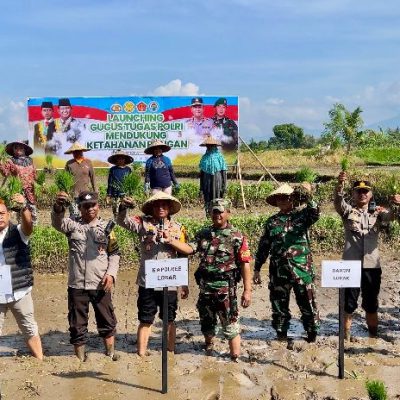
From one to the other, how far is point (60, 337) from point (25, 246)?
4.82 feet

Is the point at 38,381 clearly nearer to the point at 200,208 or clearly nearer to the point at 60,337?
the point at 60,337

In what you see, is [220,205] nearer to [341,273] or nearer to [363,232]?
[341,273]

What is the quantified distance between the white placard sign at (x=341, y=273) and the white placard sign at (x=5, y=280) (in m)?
2.43

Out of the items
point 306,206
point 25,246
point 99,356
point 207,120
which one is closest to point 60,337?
point 99,356

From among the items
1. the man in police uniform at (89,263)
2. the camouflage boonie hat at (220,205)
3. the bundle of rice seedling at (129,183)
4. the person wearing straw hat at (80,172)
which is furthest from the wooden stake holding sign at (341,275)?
the person wearing straw hat at (80,172)

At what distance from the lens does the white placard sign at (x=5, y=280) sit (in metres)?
4.33

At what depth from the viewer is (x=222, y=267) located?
4996 mm

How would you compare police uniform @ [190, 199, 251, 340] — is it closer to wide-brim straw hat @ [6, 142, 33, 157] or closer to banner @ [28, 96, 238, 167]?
wide-brim straw hat @ [6, 142, 33, 157]

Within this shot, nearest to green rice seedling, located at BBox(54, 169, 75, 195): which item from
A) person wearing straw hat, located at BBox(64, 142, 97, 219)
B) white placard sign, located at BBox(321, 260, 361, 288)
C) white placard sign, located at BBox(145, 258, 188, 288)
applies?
person wearing straw hat, located at BBox(64, 142, 97, 219)

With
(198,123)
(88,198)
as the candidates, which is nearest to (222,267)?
(88,198)

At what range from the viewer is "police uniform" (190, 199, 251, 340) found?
16.4ft

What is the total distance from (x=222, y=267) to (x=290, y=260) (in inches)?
26.8

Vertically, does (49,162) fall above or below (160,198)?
above

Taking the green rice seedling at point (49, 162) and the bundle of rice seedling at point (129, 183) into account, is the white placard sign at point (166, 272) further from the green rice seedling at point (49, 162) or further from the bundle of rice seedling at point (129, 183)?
the green rice seedling at point (49, 162)
